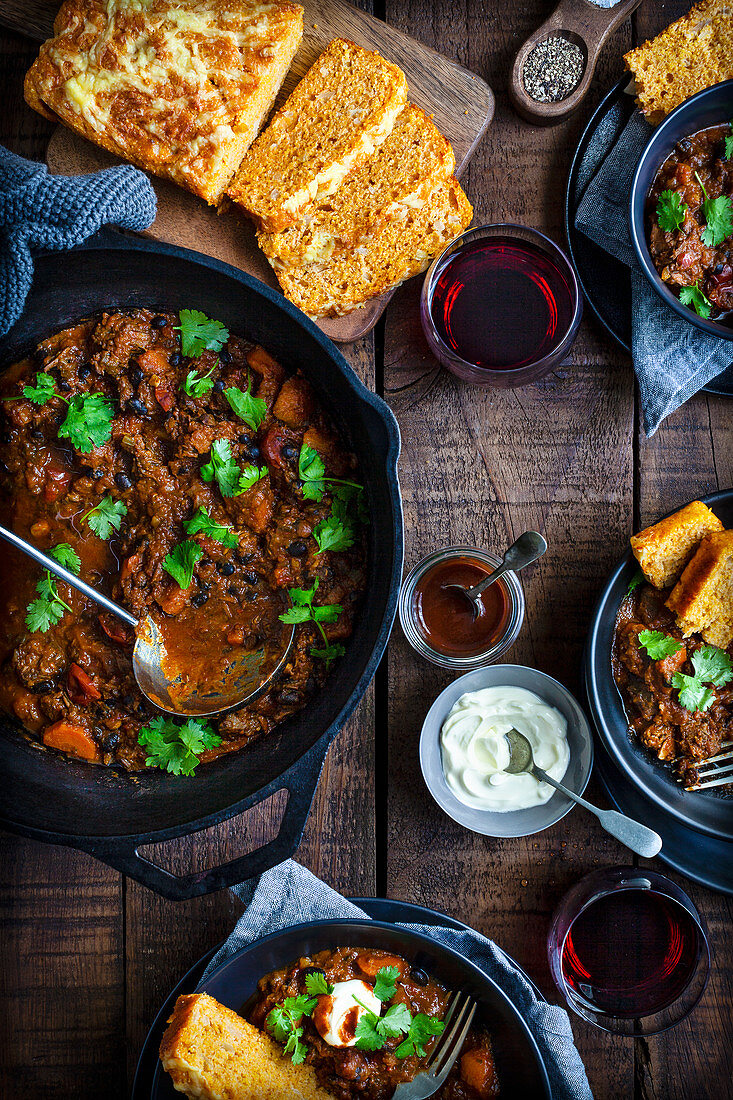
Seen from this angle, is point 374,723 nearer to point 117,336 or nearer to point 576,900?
point 576,900

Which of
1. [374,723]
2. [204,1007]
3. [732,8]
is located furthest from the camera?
[374,723]

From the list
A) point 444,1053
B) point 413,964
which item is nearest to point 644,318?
point 413,964

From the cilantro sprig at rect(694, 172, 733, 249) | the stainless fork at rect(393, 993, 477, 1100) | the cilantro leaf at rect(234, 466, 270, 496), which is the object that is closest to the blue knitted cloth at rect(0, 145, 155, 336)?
the cilantro leaf at rect(234, 466, 270, 496)

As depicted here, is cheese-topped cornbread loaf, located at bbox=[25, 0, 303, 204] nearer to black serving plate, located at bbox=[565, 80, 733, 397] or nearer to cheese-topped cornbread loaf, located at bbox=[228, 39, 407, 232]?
cheese-topped cornbread loaf, located at bbox=[228, 39, 407, 232]

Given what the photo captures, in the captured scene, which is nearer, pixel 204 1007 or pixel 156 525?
pixel 204 1007

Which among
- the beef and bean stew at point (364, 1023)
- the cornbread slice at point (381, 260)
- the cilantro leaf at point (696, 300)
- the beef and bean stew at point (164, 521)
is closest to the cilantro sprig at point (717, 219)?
the cilantro leaf at point (696, 300)

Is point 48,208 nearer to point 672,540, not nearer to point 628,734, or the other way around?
point 672,540

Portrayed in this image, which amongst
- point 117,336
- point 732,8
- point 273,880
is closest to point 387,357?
point 117,336
